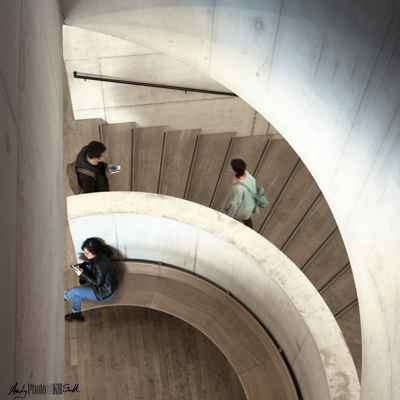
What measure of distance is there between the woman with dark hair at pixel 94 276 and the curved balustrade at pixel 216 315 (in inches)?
8.7

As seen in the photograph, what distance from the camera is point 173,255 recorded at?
5363 millimetres

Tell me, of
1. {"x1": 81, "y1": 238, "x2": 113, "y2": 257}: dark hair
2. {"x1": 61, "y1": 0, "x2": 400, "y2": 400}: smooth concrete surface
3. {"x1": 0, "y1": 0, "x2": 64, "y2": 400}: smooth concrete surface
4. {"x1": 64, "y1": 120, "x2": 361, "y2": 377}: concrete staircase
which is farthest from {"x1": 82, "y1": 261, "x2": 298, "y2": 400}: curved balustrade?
{"x1": 0, "y1": 0, "x2": 64, "y2": 400}: smooth concrete surface

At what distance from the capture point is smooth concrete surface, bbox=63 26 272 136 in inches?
233

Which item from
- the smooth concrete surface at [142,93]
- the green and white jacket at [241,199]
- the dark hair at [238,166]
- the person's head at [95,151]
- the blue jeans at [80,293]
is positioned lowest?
the blue jeans at [80,293]

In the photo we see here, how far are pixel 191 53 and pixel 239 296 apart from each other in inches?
116

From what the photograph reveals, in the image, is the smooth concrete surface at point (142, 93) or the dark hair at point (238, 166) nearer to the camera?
the dark hair at point (238, 166)

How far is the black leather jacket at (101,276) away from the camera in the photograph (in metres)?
4.85

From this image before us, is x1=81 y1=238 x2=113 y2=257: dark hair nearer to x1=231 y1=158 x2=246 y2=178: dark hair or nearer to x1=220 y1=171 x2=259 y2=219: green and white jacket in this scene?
x1=220 y1=171 x2=259 y2=219: green and white jacket

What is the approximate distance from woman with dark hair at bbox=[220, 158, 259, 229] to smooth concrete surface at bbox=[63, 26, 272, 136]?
221 centimetres

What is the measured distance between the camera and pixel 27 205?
6.46ft

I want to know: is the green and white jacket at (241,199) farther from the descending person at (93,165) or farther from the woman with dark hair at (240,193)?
the descending person at (93,165)

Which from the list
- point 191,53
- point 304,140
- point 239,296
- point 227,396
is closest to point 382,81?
point 304,140

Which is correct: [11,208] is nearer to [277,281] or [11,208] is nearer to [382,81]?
[382,81]

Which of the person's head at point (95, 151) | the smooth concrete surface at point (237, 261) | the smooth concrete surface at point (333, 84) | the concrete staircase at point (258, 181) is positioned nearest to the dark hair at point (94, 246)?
the smooth concrete surface at point (237, 261)
